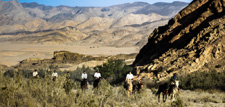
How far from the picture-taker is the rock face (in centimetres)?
2119

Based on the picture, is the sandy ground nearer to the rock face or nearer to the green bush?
the rock face

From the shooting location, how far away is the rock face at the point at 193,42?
69.5ft

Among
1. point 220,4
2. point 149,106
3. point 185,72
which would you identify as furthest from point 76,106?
point 220,4

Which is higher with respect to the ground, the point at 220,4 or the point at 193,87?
the point at 220,4

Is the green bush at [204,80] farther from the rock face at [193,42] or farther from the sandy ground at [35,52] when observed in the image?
the sandy ground at [35,52]

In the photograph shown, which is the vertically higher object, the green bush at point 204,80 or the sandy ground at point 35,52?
the sandy ground at point 35,52

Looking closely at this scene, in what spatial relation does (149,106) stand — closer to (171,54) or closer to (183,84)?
(183,84)

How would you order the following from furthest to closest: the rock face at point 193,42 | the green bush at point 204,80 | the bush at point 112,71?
1. the bush at point 112,71
2. the rock face at point 193,42
3. the green bush at point 204,80

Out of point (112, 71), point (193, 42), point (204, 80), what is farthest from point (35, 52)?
point (204, 80)

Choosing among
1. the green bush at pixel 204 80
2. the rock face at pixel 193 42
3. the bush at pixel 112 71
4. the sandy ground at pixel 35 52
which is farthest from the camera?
the sandy ground at pixel 35 52

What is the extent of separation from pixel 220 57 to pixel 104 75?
13.3 meters

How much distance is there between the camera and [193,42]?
23734 mm

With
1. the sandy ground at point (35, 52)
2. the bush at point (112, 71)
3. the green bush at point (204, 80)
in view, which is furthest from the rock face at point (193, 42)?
the sandy ground at point (35, 52)

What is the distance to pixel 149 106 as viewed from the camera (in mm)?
9078
